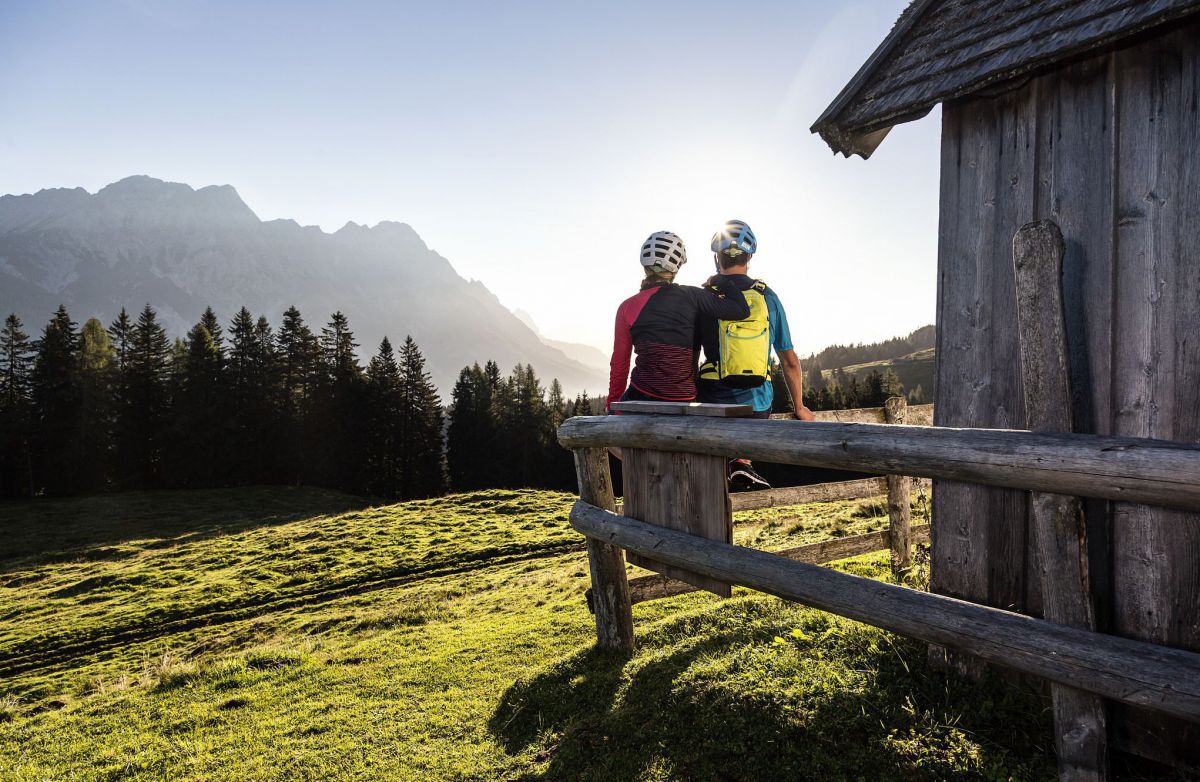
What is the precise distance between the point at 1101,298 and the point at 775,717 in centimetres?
347

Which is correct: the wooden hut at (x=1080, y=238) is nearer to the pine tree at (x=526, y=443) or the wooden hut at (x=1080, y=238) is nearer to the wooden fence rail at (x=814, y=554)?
the wooden fence rail at (x=814, y=554)

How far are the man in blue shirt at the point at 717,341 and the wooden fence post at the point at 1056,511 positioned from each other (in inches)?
88.1

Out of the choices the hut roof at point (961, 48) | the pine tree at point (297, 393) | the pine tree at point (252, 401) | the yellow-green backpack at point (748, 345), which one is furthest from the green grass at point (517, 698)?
the pine tree at point (297, 393)

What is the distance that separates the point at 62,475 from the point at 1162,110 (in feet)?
235

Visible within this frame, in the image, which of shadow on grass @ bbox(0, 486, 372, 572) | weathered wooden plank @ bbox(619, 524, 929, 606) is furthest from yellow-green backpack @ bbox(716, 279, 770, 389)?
shadow on grass @ bbox(0, 486, 372, 572)

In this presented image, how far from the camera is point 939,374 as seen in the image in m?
4.52

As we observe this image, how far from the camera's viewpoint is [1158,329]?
3439 millimetres

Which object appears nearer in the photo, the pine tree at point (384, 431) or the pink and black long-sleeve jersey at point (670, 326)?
the pink and black long-sleeve jersey at point (670, 326)

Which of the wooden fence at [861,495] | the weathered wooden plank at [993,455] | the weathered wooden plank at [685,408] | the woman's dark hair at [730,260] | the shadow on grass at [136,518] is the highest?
the woman's dark hair at [730,260]

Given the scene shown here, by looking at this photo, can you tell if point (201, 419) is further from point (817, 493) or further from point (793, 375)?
point (793, 375)

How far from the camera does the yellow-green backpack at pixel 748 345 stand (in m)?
5.59

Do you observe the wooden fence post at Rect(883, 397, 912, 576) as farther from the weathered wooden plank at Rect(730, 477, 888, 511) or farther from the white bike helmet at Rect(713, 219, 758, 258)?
the white bike helmet at Rect(713, 219, 758, 258)

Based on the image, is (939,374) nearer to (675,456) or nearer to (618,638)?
(675,456)

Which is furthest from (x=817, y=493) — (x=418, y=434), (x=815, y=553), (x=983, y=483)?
(x=418, y=434)
